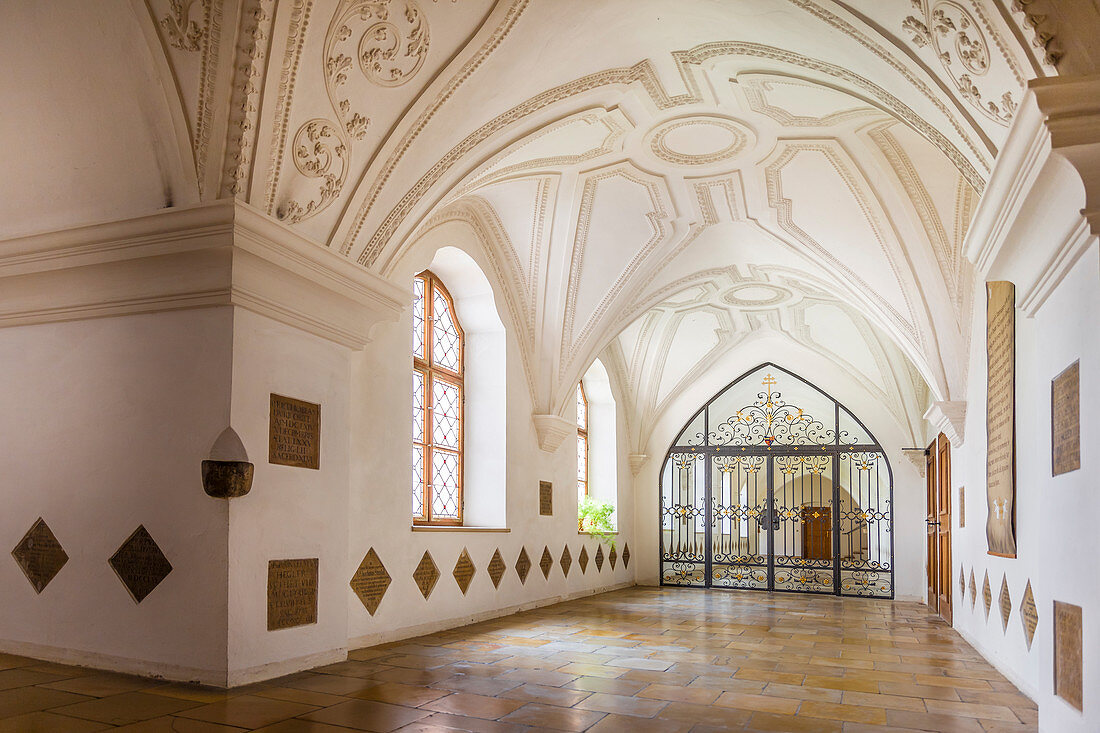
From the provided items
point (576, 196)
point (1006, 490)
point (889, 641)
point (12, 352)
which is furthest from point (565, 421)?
point (12, 352)

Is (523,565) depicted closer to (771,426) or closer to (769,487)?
(769,487)

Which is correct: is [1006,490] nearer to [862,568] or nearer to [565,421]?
[565,421]

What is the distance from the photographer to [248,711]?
3799 millimetres

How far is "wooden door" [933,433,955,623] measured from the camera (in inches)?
353

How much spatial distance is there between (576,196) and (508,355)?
67.7 inches

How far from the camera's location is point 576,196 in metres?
7.93

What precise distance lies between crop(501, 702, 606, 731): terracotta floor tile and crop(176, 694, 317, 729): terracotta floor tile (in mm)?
957

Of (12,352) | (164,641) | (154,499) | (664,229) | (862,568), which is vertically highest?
(664,229)

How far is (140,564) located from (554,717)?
2.41 m

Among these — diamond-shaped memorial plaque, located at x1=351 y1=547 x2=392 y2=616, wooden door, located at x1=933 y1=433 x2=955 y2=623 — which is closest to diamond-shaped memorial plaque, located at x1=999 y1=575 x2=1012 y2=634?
wooden door, located at x1=933 y1=433 x2=955 y2=623

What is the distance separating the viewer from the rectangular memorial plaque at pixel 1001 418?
540 centimetres

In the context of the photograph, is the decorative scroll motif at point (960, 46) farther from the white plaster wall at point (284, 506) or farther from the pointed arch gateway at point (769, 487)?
the pointed arch gateway at point (769, 487)

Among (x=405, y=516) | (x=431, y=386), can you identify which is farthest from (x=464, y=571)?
(x=431, y=386)

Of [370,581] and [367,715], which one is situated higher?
[370,581]
